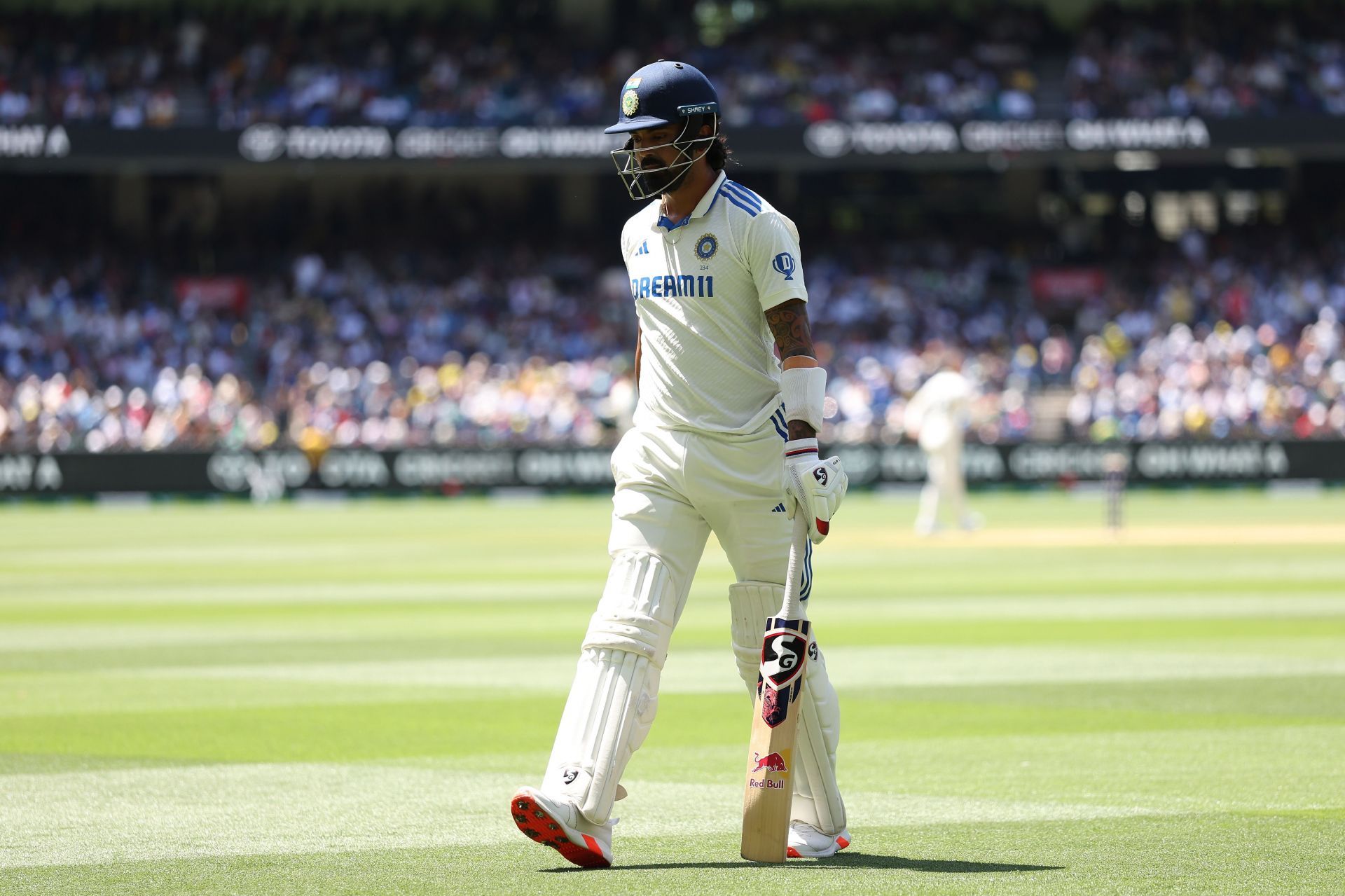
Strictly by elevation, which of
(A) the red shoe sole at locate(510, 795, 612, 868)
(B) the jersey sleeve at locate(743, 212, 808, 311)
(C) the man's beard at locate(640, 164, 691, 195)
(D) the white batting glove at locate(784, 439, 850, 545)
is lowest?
(A) the red shoe sole at locate(510, 795, 612, 868)

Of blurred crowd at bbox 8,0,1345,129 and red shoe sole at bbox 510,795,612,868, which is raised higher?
blurred crowd at bbox 8,0,1345,129

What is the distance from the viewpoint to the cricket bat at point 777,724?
514cm

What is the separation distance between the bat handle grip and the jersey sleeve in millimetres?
633

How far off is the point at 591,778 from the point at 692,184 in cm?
178

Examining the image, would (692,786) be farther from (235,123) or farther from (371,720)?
(235,123)

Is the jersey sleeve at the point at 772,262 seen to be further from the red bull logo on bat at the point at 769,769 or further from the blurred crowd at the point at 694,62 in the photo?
the blurred crowd at the point at 694,62

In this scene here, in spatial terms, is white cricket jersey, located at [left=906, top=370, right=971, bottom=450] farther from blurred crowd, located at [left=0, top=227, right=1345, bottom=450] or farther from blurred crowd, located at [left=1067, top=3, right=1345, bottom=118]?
blurred crowd, located at [left=1067, top=3, right=1345, bottom=118]

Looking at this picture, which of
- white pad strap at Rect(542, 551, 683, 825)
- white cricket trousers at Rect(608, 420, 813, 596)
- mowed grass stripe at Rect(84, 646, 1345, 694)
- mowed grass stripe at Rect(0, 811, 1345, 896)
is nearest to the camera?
mowed grass stripe at Rect(0, 811, 1345, 896)

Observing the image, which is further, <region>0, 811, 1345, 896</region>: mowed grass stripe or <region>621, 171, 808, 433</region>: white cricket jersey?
<region>621, 171, 808, 433</region>: white cricket jersey

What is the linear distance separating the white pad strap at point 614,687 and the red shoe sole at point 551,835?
95mm

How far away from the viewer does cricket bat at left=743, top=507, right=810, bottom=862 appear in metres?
5.14

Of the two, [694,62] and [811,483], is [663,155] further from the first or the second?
[694,62]

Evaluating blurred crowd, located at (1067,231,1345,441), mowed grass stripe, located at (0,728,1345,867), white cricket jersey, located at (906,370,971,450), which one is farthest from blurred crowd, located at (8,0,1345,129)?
mowed grass stripe, located at (0,728,1345,867)

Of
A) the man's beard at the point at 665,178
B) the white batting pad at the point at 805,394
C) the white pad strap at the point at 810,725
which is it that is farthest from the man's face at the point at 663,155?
the white pad strap at the point at 810,725
